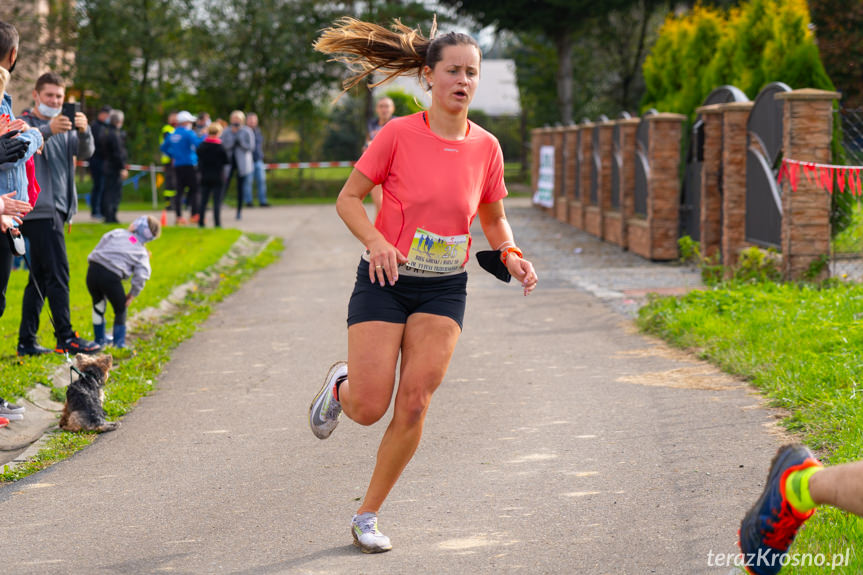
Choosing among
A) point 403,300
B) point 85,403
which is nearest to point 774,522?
point 403,300

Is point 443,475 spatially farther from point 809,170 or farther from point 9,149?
point 809,170

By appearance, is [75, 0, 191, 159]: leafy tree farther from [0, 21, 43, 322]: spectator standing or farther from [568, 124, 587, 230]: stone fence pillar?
[0, 21, 43, 322]: spectator standing

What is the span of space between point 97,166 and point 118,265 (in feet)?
49.0

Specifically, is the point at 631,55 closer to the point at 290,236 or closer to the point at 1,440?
the point at 290,236

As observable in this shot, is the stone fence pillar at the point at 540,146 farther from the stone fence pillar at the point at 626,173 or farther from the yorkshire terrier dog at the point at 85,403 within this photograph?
the yorkshire terrier dog at the point at 85,403

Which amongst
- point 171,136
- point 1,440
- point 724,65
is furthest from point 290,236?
point 1,440

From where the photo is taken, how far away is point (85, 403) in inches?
268

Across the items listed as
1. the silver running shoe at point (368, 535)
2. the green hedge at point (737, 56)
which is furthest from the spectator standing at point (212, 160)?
the silver running shoe at point (368, 535)

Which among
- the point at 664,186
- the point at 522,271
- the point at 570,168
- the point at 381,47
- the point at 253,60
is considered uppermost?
the point at 253,60

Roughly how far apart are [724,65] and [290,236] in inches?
331

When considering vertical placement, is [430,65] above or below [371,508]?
above

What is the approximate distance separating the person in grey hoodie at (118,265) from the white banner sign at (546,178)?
1809cm

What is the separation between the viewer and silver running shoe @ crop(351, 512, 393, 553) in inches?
179

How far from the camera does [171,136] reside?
21094 millimetres
